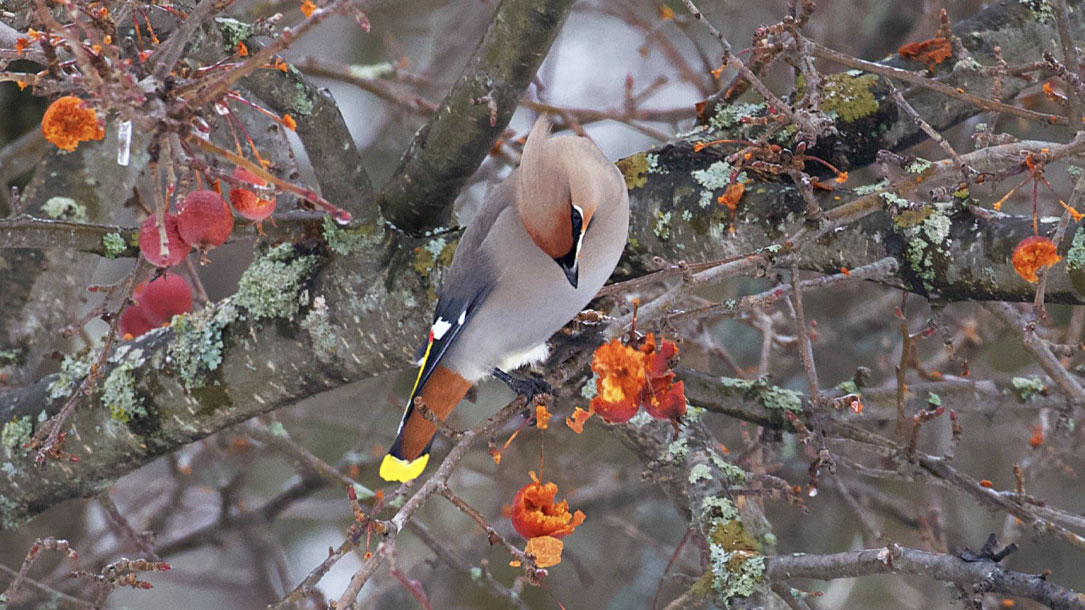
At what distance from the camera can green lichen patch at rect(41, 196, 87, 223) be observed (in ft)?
11.5

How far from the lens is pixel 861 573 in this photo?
2.14m

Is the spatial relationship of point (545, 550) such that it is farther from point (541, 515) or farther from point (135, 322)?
point (135, 322)

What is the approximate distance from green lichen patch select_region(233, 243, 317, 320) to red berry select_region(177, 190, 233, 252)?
779 millimetres

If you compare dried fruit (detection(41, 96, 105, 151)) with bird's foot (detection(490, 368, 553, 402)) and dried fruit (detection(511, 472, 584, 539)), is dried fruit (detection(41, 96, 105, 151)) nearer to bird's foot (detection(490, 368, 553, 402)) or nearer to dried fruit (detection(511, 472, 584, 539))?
dried fruit (detection(511, 472, 584, 539))

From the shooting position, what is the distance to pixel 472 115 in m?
2.77

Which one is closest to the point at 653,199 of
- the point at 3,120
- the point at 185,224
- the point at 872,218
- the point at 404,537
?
the point at 872,218

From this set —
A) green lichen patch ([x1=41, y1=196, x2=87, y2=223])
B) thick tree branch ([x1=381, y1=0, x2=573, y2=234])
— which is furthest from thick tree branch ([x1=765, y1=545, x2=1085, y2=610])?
green lichen patch ([x1=41, y1=196, x2=87, y2=223])

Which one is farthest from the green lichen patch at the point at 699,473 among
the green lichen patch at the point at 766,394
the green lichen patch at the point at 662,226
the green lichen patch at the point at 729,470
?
the green lichen patch at the point at 662,226

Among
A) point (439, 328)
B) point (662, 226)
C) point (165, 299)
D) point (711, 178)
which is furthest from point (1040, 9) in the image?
point (165, 299)

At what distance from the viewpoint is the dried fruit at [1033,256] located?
1.95 metres

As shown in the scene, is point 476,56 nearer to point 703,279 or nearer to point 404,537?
point 703,279

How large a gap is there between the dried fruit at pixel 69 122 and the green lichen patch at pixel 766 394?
5.93 ft

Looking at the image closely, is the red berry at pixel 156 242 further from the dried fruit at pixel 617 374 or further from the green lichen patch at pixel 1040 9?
the green lichen patch at pixel 1040 9

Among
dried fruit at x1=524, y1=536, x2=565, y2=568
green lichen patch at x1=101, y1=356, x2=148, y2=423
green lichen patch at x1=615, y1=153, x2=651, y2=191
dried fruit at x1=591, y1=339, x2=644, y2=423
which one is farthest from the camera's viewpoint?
green lichen patch at x1=101, y1=356, x2=148, y2=423
